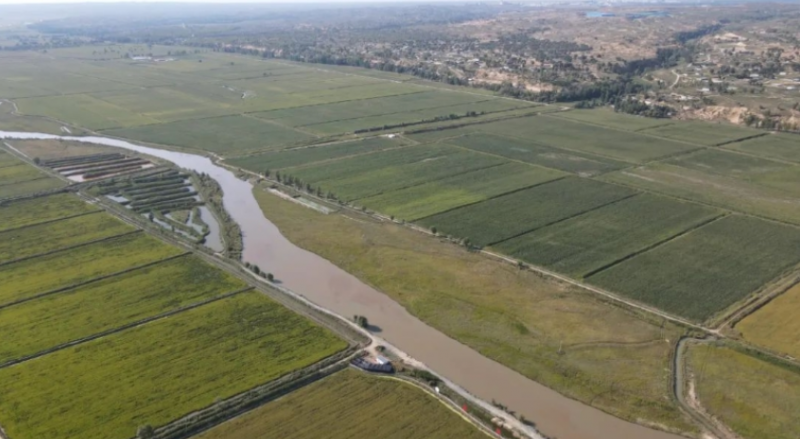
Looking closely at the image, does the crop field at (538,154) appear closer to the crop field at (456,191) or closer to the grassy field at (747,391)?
the crop field at (456,191)

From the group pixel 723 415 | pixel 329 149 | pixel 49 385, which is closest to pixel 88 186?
pixel 329 149

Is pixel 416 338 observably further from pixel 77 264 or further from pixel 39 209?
pixel 39 209

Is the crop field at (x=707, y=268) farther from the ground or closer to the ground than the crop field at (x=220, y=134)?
closer to the ground

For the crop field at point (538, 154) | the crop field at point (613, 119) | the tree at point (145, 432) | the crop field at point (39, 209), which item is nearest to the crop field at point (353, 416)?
the tree at point (145, 432)

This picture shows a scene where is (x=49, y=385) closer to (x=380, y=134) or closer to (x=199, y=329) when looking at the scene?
(x=199, y=329)

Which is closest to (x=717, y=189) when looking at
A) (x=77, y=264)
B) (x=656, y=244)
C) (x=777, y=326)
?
(x=656, y=244)

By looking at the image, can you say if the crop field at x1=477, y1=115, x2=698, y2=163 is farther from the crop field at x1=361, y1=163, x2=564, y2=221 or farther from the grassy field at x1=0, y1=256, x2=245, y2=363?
the grassy field at x1=0, y1=256, x2=245, y2=363
